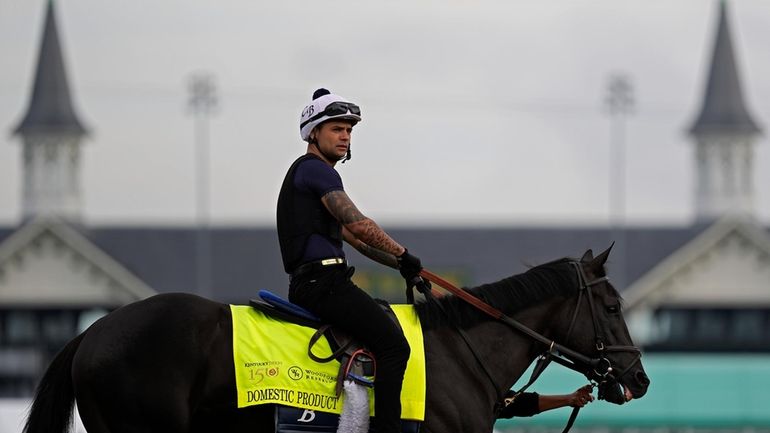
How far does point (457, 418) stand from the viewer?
868 centimetres

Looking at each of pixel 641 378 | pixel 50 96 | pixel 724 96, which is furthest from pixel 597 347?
pixel 724 96

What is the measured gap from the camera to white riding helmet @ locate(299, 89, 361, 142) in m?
8.66

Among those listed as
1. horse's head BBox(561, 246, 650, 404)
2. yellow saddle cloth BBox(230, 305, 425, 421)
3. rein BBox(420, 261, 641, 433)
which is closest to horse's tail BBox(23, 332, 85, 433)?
yellow saddle cloth BBox(230, 305, 425, 421)

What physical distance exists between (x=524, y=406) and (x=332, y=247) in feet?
5.17

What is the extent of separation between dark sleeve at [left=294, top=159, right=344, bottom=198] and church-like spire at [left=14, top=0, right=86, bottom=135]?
73.0m

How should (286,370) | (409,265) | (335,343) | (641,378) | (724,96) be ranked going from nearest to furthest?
1. (286,370)
2. (335,343)
3. (409,265)
4. (641,378)
5. (724,96)

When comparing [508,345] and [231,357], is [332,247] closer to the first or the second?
[231,357]

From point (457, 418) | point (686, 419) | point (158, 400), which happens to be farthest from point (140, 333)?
point (686, 419)

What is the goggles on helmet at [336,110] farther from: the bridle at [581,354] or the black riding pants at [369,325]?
the bridle at [581,354]

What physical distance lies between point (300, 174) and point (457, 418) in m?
1.39

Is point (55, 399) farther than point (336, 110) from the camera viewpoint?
No

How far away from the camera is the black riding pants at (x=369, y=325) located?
8.46 metres

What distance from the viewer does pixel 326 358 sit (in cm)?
849

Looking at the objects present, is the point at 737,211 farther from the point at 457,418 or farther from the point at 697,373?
the point at 457,418
